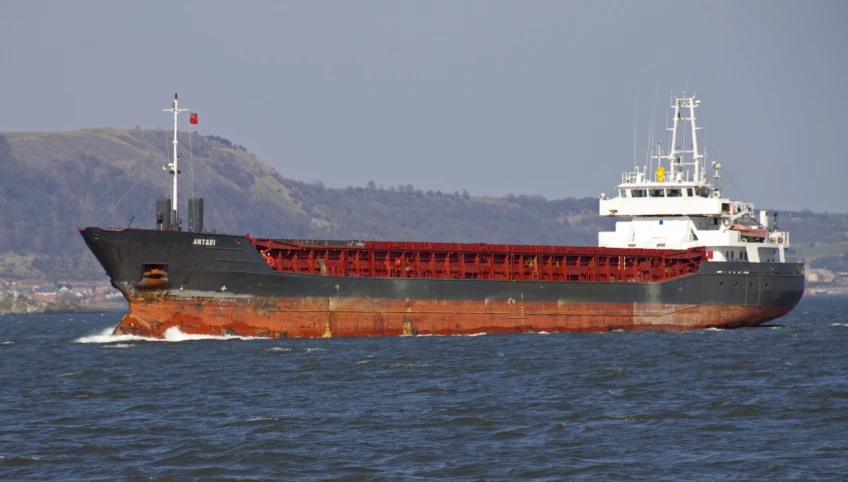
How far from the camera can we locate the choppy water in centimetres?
1978

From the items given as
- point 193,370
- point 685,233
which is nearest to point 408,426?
point 193,370

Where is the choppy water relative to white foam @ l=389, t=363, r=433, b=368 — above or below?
below

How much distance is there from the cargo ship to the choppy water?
7.59 ft

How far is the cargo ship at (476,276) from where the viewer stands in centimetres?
3797

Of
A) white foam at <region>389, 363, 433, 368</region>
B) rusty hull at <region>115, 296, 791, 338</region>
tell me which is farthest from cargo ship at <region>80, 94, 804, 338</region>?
white foam at <region>389, 363, 433, 368</region>

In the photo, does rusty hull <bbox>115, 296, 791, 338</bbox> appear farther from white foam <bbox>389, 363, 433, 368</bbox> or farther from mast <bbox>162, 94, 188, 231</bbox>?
white foam <bbox>389, 363, 433, 368</bbox>

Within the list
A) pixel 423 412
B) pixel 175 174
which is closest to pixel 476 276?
pixel 175 174

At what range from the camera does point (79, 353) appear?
37.5 m

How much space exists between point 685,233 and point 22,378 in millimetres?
28850

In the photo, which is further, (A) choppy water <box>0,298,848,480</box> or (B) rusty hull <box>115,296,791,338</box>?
(B) rusty hull <box>115,296,791,338</box>

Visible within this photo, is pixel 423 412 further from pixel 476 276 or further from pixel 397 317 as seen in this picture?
pixel 476 276

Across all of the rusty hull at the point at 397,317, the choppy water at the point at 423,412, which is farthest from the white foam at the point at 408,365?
the rusty hull at the point at 397,317

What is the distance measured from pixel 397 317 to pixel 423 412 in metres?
16.5

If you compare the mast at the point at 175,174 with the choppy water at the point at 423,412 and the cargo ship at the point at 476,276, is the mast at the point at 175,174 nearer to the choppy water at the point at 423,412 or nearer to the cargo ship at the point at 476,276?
the cargo ship at the point at 476,276
